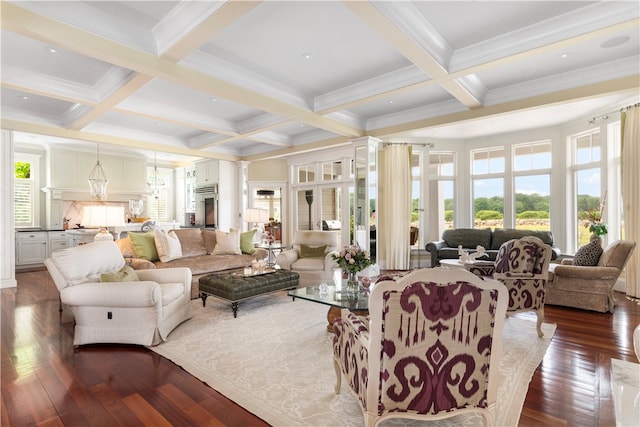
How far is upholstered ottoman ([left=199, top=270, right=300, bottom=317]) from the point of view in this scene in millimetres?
3834

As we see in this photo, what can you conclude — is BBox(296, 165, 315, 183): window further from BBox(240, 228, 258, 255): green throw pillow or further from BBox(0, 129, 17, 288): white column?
BBox(0, 129, 17, 288): white column

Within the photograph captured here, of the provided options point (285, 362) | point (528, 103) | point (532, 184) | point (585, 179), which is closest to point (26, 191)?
point (285, 362)

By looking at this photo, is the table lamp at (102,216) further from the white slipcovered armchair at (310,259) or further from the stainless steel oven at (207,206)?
the stainless steel oven at (207,206)

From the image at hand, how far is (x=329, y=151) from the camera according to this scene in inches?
311

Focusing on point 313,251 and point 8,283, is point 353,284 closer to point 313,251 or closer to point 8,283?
point 313,251

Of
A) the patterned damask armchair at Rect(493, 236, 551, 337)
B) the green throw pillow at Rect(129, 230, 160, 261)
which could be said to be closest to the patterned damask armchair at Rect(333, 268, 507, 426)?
the patterned damask armchair at Rect(493, 236, 551, 337)

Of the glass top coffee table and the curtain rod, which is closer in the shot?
the glass top coffee table

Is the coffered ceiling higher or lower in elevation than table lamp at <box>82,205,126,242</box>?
higher

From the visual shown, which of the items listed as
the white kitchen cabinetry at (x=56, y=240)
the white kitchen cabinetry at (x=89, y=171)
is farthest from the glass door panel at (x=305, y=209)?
the white kitchen cabinetry at (x=56, y=240)

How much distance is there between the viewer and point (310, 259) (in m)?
5.43

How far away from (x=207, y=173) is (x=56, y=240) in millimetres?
3770

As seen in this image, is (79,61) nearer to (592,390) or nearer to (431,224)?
(592,390)

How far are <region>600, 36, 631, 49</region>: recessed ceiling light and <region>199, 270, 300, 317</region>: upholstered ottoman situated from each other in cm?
449

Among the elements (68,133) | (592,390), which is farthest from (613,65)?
(68,133)
